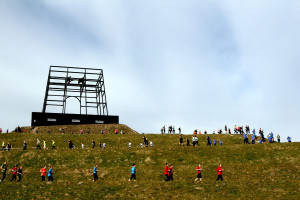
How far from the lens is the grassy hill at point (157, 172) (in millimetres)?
21109

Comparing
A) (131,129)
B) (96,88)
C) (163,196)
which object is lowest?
(163,196)

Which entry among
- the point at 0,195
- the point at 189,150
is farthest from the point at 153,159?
the point at 0,195

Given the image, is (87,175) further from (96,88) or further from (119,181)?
(96,88)

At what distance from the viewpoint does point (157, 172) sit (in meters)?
29.1

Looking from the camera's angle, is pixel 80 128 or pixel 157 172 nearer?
pixel 157 172

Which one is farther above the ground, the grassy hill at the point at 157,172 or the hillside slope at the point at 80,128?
the hillside slope at the point at 80,128

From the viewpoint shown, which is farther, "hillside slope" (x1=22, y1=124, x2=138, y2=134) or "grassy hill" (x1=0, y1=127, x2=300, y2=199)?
"hillside slope" (x1=22, y1=124, x2=138, y2=134)

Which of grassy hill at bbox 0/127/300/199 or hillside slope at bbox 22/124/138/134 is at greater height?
hillside slope at bbox 22/124/138/134

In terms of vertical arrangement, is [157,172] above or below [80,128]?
below

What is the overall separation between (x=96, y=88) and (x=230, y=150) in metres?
53.8

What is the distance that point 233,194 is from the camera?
20328mm

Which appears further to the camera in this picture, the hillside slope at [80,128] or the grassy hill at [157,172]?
the hillside slope at [80,128]

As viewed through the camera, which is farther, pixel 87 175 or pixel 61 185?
pixel 87 175

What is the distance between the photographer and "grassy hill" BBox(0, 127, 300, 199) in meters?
21.1
